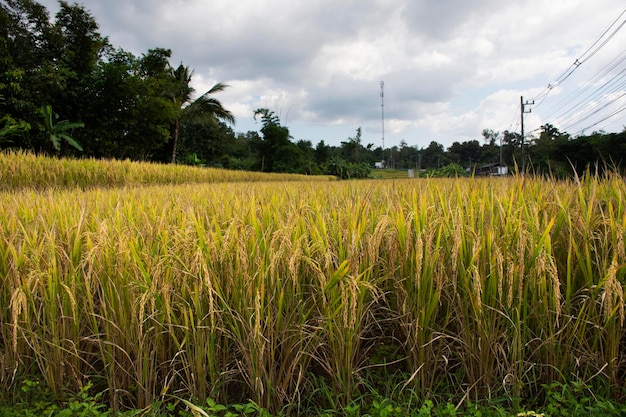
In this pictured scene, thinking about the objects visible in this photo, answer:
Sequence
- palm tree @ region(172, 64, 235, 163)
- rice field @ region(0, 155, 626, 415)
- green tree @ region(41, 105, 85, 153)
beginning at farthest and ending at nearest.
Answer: palm tree @ region(172, 64, 235, 163), green tree @ region(41, 105, 85, 153), rice field @ region(0, 155, 626, 415)

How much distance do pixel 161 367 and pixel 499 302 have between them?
137 centimetres

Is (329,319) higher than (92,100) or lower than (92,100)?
lower

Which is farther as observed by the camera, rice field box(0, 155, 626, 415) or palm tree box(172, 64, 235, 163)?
palm tree box(172, 64, 235, 163)

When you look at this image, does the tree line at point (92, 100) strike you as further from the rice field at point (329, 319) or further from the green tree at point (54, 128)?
the rice field at point (329, 319)

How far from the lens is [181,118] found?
24719 millimetres

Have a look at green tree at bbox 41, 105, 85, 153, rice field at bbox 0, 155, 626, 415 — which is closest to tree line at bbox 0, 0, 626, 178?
green tree at bbox 41, 105, 85, 153

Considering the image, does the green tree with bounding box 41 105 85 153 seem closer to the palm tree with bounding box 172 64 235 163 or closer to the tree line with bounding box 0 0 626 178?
the tree line with bounding box 0 0 626 178

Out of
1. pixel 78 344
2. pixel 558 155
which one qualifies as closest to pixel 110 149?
pixel 78 344

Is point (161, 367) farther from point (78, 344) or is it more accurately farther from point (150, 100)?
point (150, 100)

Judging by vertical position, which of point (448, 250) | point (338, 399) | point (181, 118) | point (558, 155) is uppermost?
point (181, 118)

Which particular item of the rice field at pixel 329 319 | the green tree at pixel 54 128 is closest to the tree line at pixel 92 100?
the green tree at pixel 54 128

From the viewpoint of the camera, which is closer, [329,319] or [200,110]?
[329,319]

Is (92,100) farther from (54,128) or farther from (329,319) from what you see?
(329,319)

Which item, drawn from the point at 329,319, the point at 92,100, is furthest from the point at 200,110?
the point at 329,319
